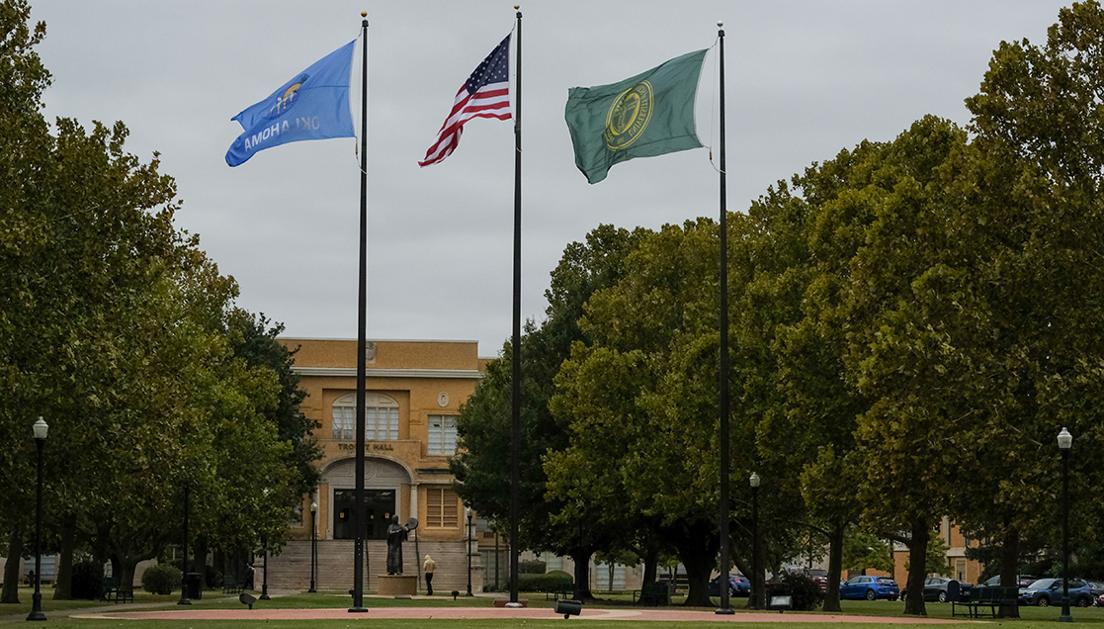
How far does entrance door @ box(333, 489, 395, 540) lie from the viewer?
9644cm

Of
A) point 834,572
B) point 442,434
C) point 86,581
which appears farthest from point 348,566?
point 834,572

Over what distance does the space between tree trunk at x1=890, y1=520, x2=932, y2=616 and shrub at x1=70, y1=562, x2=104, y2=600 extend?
86.6ft

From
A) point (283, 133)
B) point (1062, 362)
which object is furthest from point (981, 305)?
point (283, 133)

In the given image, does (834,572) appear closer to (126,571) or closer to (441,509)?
(126,571)

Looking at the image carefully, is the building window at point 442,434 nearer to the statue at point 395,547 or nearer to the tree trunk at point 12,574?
the statue at point 395,547

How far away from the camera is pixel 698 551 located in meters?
56.6

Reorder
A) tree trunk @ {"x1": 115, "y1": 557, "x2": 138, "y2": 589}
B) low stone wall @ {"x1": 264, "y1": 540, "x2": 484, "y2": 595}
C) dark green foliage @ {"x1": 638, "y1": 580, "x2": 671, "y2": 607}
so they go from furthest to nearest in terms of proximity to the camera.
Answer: low stone wall @ {"x1": 264, "y1": 540, "x2": 484, "y2": 595} < tree trunk @ {"x1": 115, "y1": 557, "x2": 138, "y2": 589} < dark green foliage @ {"x1": 638, "y1": 580, "x2": 671, "y2": 607}

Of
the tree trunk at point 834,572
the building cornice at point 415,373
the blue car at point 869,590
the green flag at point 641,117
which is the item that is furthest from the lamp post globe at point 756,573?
the building cornice at point 415,373

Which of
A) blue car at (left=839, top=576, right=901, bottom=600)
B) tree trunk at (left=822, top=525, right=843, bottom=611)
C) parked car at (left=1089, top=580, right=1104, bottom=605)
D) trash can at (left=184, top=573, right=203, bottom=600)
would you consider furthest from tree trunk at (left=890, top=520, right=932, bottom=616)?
blue car at (left=839, top=576, right=901, bottom=600)

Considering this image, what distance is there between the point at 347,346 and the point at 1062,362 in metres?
65.8

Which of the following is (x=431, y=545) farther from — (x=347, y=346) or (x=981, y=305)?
(x=981, y=305)

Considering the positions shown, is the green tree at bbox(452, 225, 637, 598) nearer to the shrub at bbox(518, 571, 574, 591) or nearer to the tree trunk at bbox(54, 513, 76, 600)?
the tree trunk at bbox(54, 513, 76, 600)

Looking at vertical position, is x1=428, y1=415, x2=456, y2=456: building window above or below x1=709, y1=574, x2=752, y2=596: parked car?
above

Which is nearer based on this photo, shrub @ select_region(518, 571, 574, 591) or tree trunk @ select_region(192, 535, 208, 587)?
tree trunk @ select_region(192, 535, 208, 587)
